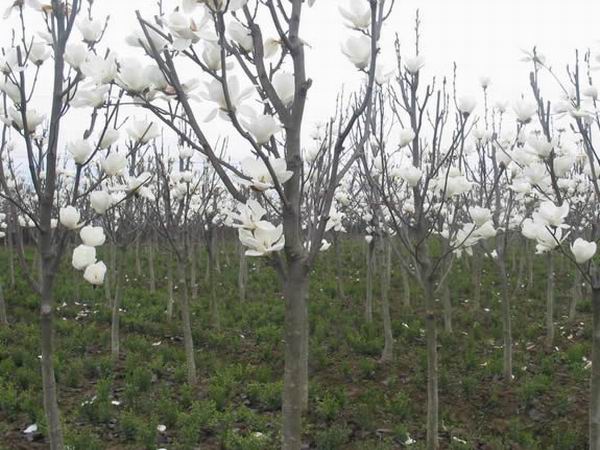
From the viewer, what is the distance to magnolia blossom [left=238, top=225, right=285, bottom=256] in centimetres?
157

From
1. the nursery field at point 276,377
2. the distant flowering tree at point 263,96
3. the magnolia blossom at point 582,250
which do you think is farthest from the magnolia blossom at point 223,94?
the nursery field at point 276,377

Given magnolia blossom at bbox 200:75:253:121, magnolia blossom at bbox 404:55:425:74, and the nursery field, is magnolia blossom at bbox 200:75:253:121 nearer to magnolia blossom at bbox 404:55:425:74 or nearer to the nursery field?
magnolia blossom at bbox 404:55:425:74

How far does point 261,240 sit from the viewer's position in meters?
1.59

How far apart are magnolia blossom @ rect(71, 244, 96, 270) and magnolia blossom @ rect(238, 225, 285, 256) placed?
89cm

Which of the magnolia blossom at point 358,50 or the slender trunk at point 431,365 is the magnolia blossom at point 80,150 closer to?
the magnolia blossom at point 358,50

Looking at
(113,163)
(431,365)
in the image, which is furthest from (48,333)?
(431,365)

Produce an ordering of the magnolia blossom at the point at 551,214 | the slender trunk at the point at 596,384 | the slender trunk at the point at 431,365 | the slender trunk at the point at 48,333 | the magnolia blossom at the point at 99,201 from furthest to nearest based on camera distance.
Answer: the slender trunk at the point at 431,365, the slender trunk at the point at 596,384, the magnolia blossom at the point at 551,214, the slender trunk at the point at 48,333, the magnolia blossom at the point at 99,201

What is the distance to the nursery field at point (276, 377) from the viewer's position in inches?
160

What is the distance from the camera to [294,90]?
1.78m

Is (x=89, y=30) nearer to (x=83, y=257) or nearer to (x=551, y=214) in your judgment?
(x=83, y=257)

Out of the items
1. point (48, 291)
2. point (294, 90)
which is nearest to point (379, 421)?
point (48, 291)

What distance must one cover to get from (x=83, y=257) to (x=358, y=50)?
130 centimetres

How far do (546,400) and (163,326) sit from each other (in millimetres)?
4445

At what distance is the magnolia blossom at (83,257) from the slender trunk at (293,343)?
0.86m
